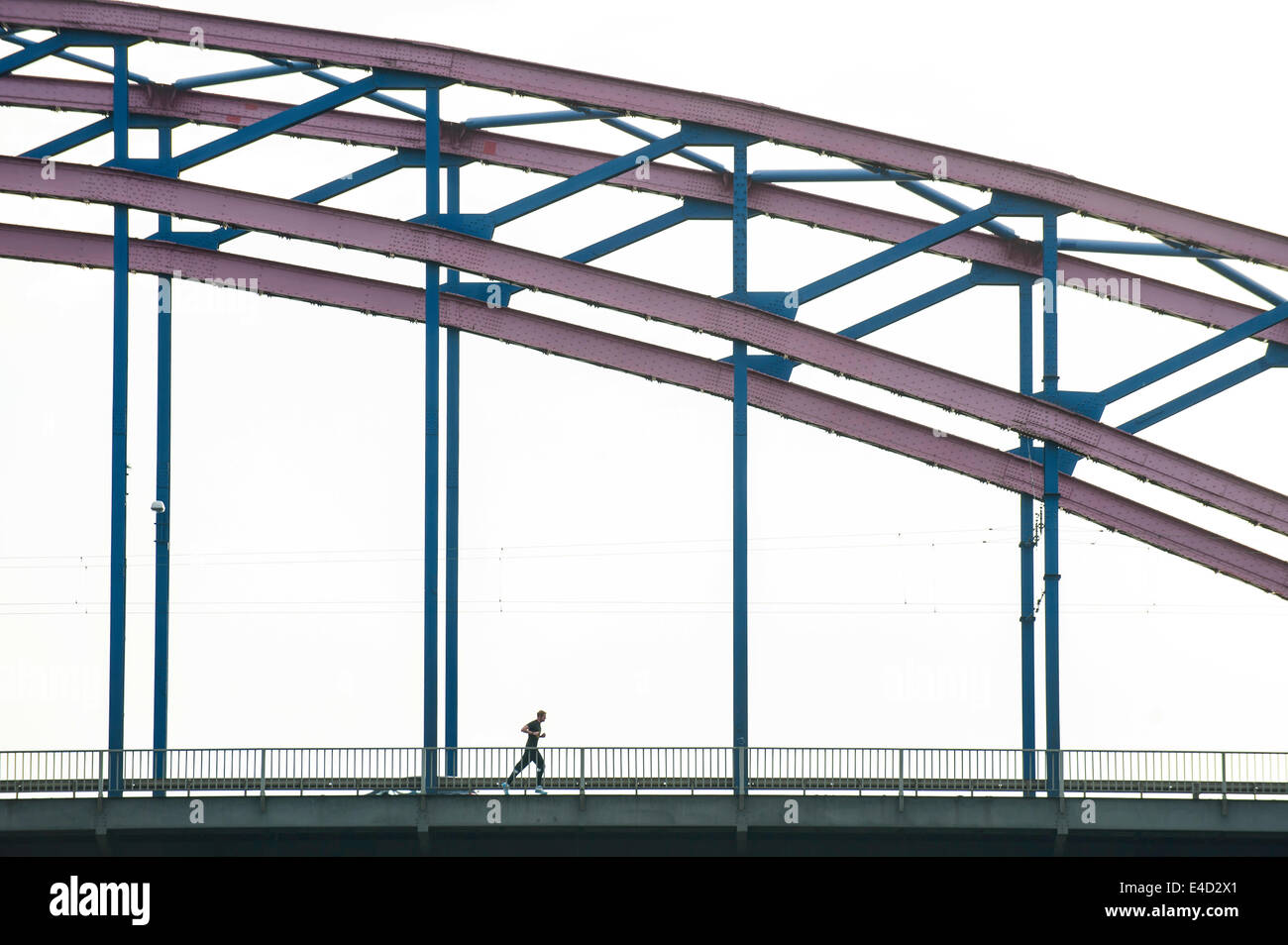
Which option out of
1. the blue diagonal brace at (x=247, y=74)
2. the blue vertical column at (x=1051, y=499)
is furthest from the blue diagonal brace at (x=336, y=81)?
the blue vertical column at (x=1051, y=499)

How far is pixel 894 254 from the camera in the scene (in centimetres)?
4009

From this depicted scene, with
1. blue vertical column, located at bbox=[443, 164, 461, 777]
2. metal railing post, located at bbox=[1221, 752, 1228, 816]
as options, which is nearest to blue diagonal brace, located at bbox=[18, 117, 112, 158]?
blue vertical column, located at bbox=[443, 164, 461, 777]

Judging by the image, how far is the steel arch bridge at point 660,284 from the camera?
38875 millimetres

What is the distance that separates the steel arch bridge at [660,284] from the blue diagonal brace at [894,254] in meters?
0.04

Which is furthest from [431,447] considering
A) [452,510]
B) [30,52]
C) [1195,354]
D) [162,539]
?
[1195,354]

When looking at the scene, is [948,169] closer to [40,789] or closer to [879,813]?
[879,813]

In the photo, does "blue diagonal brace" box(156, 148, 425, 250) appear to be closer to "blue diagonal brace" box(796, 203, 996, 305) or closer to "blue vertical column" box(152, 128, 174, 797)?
"blue vertical column" box(152, 128, 174, 797)

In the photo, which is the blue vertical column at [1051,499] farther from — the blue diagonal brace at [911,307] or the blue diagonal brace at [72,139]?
the blue diagonal brace at [72,139]

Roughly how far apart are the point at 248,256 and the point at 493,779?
11.2 metres
